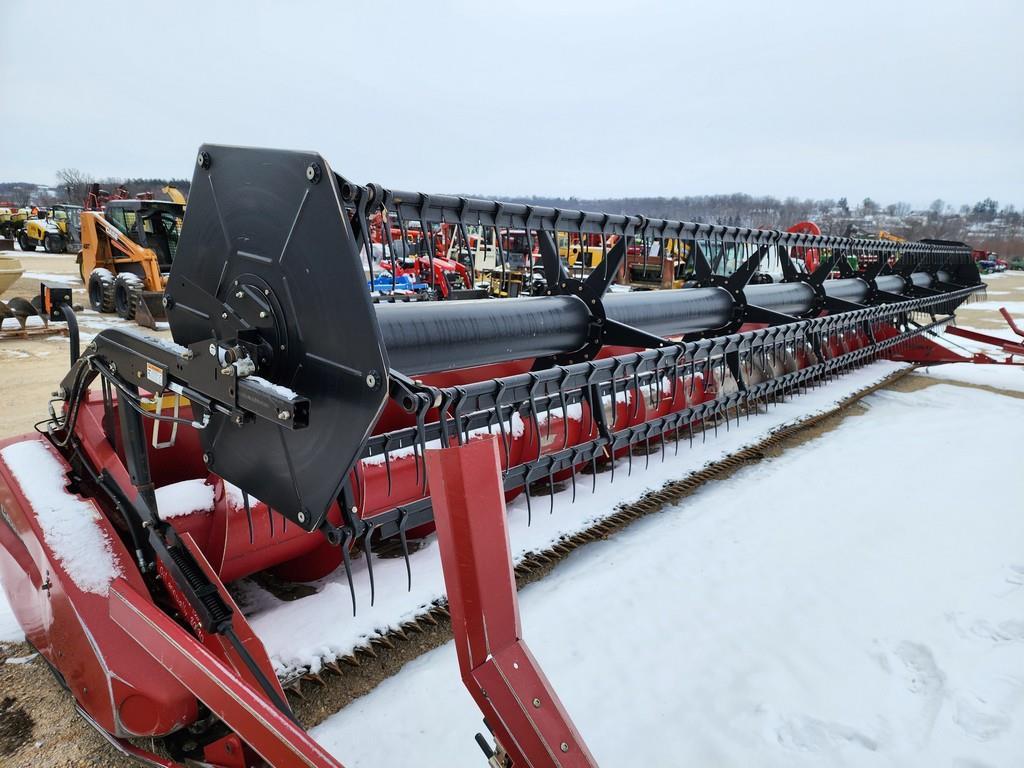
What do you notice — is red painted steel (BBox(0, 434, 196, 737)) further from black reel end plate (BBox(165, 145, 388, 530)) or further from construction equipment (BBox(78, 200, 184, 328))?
construction equipment (BBox(78, 200, 184, 328))

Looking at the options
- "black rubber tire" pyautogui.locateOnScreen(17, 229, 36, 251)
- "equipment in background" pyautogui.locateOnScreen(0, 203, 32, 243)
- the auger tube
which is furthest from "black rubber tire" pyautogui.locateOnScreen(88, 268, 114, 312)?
"equipment in background" pyautogui.locateOnScreen(0, 203, 32, 243)

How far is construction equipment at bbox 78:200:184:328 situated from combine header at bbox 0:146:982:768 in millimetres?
8102

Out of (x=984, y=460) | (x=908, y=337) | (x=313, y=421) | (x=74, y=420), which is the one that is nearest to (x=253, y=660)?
(x=313, y=421)

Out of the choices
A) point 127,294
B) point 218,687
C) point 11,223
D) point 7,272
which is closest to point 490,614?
point 218,687

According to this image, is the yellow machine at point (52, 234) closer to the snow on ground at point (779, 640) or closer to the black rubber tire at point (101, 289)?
the black rubber tire at point (101, 289)

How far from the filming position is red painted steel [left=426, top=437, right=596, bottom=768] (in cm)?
135

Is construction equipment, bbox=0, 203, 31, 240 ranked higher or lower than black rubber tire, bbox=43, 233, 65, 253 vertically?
higher

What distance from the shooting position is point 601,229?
9.96 feet

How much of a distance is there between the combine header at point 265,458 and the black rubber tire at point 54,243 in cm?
2450

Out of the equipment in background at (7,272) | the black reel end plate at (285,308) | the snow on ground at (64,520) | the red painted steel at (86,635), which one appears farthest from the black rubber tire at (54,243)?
the black reel end plate at (285,308)

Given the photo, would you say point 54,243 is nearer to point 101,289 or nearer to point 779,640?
point 101,289

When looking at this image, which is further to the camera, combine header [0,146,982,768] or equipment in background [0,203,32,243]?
equipment in background [0,203,32,243]

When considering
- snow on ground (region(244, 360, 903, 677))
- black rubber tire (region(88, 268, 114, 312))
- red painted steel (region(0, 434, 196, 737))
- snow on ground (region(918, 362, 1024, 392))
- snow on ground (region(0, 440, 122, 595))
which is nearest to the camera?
red painted steel (region(0, 434, 196, 737))

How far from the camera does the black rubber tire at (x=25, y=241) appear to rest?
75.8ft
